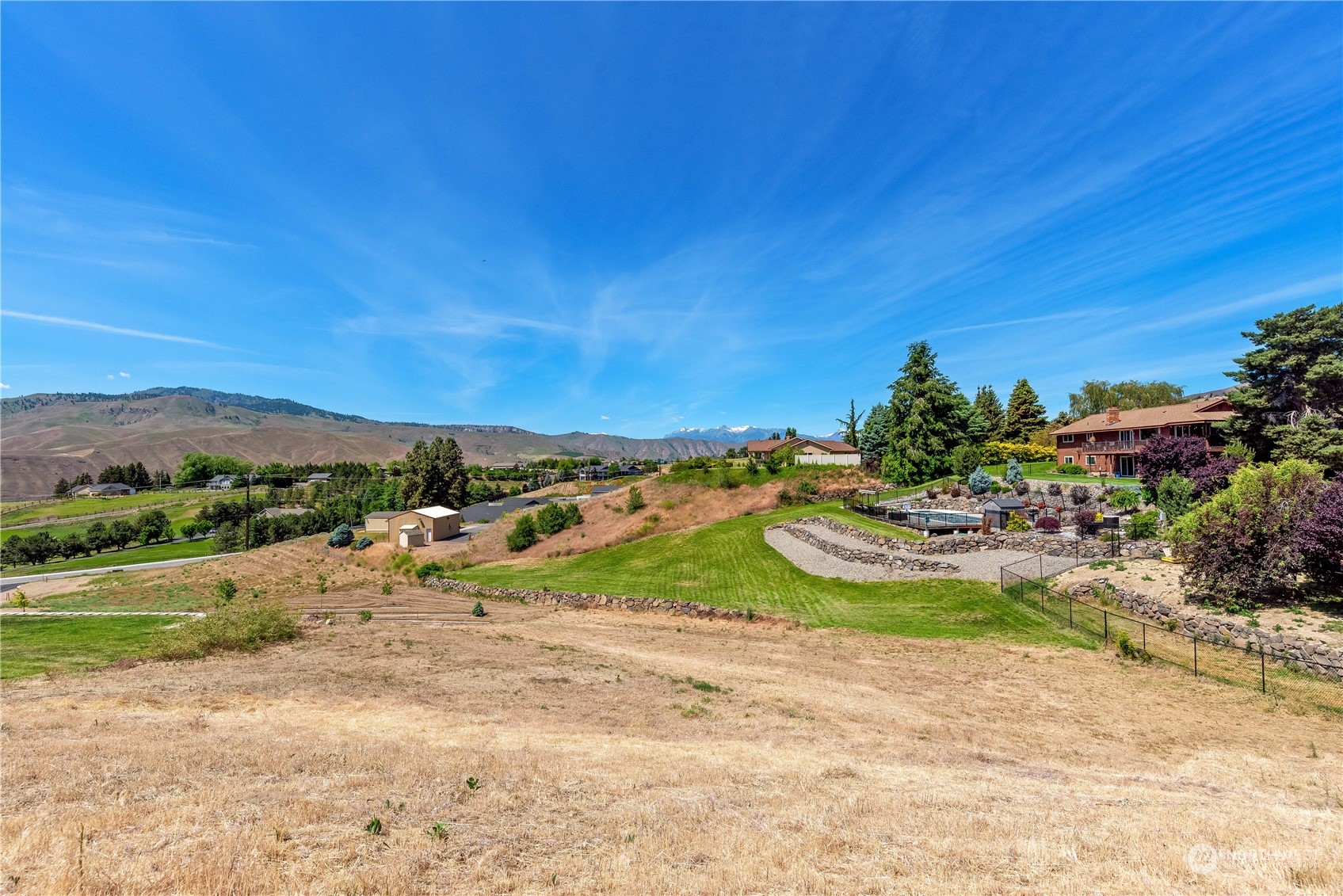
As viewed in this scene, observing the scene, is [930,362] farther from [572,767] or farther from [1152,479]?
[572,767]

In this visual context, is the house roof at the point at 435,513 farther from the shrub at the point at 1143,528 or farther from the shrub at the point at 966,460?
the shrub at the point at 1143,528

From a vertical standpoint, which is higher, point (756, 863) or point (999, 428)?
point (999, 428)

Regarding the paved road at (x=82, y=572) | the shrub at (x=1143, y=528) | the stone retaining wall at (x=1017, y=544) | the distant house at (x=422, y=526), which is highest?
the shrub at (x=1143, y=528)

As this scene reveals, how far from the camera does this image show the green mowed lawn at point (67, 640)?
16.4m

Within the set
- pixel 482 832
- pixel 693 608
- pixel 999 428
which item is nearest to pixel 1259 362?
pixel 999 428

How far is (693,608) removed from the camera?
92.2ft

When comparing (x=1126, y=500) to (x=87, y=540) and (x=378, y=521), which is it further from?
(x=87, y=540)

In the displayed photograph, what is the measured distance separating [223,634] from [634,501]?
128 ft

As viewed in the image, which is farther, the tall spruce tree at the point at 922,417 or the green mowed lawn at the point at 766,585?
the tall spruce tree at the point at 922,417

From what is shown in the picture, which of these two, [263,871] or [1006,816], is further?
[1006,816]

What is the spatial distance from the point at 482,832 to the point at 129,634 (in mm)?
24194

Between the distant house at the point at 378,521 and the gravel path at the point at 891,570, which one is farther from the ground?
the gravel path at the point at 891,570

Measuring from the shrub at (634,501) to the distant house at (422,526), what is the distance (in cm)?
2347

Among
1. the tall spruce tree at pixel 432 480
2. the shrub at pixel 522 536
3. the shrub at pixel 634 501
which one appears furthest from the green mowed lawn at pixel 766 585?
the tall spruce tree at pixel 432 480
